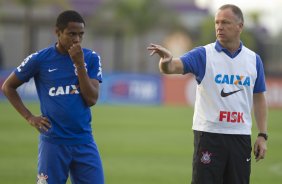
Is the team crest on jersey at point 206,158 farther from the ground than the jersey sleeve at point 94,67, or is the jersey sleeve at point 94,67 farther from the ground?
the jersey sleeve at point 94,67

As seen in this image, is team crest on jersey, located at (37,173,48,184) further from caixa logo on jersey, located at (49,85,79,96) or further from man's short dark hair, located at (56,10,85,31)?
man's short dark hair, located at (56,10,85,31)

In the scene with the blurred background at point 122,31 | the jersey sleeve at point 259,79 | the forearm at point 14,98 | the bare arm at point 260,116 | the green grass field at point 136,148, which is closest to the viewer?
the forearm at point 14,98

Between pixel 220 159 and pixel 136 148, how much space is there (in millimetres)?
9973

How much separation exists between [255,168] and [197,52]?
721cm

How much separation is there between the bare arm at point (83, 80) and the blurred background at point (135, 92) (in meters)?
4.80

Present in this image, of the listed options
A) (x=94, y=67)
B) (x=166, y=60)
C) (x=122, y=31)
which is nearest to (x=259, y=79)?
(x=166, y=60)

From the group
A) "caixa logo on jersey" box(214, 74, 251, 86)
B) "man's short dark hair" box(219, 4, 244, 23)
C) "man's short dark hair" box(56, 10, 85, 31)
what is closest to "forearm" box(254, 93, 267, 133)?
"caixa logo on jersey" box(214, 74, 251, 86)

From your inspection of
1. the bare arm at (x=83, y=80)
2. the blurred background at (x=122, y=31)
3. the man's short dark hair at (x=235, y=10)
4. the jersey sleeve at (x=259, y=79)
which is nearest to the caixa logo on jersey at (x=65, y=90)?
the bare arm at (x=83, y=80)

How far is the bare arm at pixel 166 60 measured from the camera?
6.87 metres

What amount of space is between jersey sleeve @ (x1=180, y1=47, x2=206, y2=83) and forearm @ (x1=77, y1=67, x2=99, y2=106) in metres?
0.93

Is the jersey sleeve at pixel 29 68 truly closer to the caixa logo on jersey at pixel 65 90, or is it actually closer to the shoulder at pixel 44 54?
the shoulder at pixel 44 54

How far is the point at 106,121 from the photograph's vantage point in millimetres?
24109

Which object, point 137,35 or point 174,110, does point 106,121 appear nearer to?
point 174,110

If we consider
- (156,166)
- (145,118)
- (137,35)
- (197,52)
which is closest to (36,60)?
(197,52)
